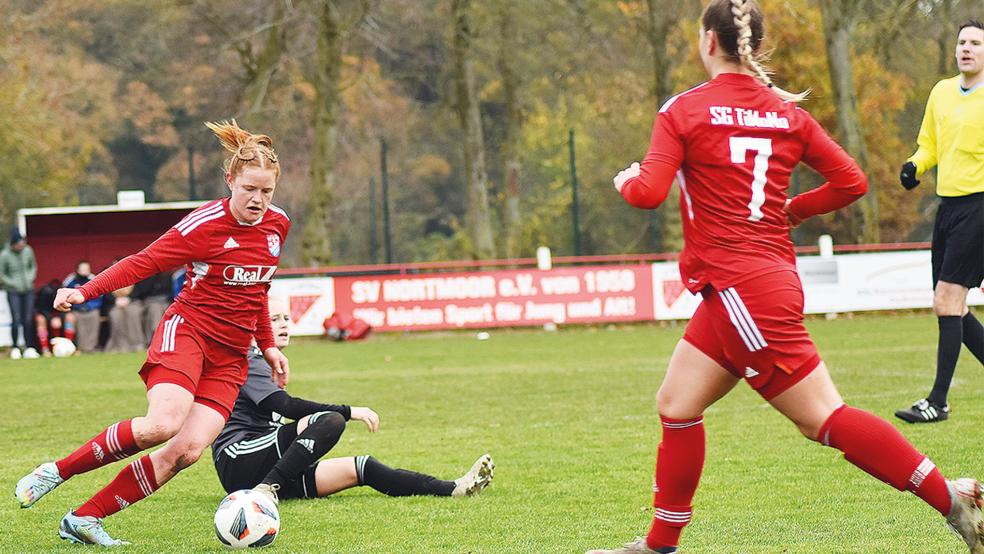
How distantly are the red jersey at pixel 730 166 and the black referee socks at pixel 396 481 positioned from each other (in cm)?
272

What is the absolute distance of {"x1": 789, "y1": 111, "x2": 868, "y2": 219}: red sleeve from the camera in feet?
14.7

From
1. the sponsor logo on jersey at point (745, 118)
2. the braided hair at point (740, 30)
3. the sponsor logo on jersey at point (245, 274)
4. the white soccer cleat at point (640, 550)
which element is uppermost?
the braided hair at point (740, 30)

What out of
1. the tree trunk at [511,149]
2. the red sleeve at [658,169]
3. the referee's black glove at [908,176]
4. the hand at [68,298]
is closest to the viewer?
the red sleeve at [658,169]

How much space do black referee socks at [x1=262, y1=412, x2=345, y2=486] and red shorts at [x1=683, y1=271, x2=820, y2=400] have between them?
2.52m

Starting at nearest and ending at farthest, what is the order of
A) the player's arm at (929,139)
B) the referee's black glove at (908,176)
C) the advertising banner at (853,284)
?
the referee's black glove at (908,176) → the player's arm at (929,139) → the advertising banner at (853,284)

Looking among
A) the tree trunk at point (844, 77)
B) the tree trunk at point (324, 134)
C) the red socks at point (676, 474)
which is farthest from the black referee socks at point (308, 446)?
the tree trunk at point (844, 77)

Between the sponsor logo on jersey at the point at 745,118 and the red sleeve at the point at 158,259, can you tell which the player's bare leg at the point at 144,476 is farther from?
the sponsor logo on jersey at the point at 745,118

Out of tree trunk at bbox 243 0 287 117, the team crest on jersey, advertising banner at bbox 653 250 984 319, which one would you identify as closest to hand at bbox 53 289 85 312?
the team crest on jersey

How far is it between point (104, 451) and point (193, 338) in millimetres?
635

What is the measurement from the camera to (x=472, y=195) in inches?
1210

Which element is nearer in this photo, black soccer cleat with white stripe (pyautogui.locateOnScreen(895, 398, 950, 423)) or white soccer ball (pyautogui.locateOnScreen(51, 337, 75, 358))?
black soccer cleat with white stripe (pyautogui.locateOnScreen(895, 398, 950, 423))

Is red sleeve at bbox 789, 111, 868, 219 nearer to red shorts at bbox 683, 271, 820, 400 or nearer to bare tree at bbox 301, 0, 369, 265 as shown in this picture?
red shorts at bbox 683, 271, 820, 400

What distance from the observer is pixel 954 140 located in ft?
26.6

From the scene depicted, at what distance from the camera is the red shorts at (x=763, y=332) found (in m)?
4.26
